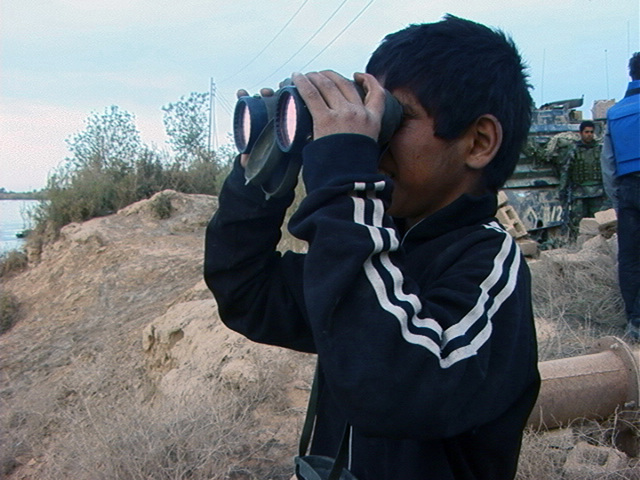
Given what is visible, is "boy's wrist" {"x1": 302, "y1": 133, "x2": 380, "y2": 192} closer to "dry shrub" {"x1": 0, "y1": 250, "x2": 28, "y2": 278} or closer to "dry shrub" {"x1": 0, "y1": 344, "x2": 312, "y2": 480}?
"dry shrub" {"x1": 0, "y1": 344, "x2": 312, "y2": 480}

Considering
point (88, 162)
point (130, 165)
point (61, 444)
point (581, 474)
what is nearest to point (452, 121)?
point (581, 474)

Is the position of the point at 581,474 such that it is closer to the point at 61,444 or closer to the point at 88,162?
the point at 61,444

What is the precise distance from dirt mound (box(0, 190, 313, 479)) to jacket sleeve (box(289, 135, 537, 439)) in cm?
209

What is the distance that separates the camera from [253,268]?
1.28 meters

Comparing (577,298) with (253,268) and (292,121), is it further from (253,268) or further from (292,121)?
(292,121)

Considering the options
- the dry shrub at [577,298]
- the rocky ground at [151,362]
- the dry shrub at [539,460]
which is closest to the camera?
the dry shrub at [539,460]

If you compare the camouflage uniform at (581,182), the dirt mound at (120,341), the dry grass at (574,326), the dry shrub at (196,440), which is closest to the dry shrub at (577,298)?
the dry grass at (574,326)

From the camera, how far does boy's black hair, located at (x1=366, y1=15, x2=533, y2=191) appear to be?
108 cm

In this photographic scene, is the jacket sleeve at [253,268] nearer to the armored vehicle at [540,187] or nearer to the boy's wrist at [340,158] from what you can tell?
the boy's wrist at [340,158]

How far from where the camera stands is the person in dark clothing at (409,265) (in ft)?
2.87

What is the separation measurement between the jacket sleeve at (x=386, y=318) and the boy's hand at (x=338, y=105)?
0.02m

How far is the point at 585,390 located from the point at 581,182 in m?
7.31

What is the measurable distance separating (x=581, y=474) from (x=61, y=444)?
A: 97.3 inches

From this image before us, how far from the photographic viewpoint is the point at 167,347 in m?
5.27
